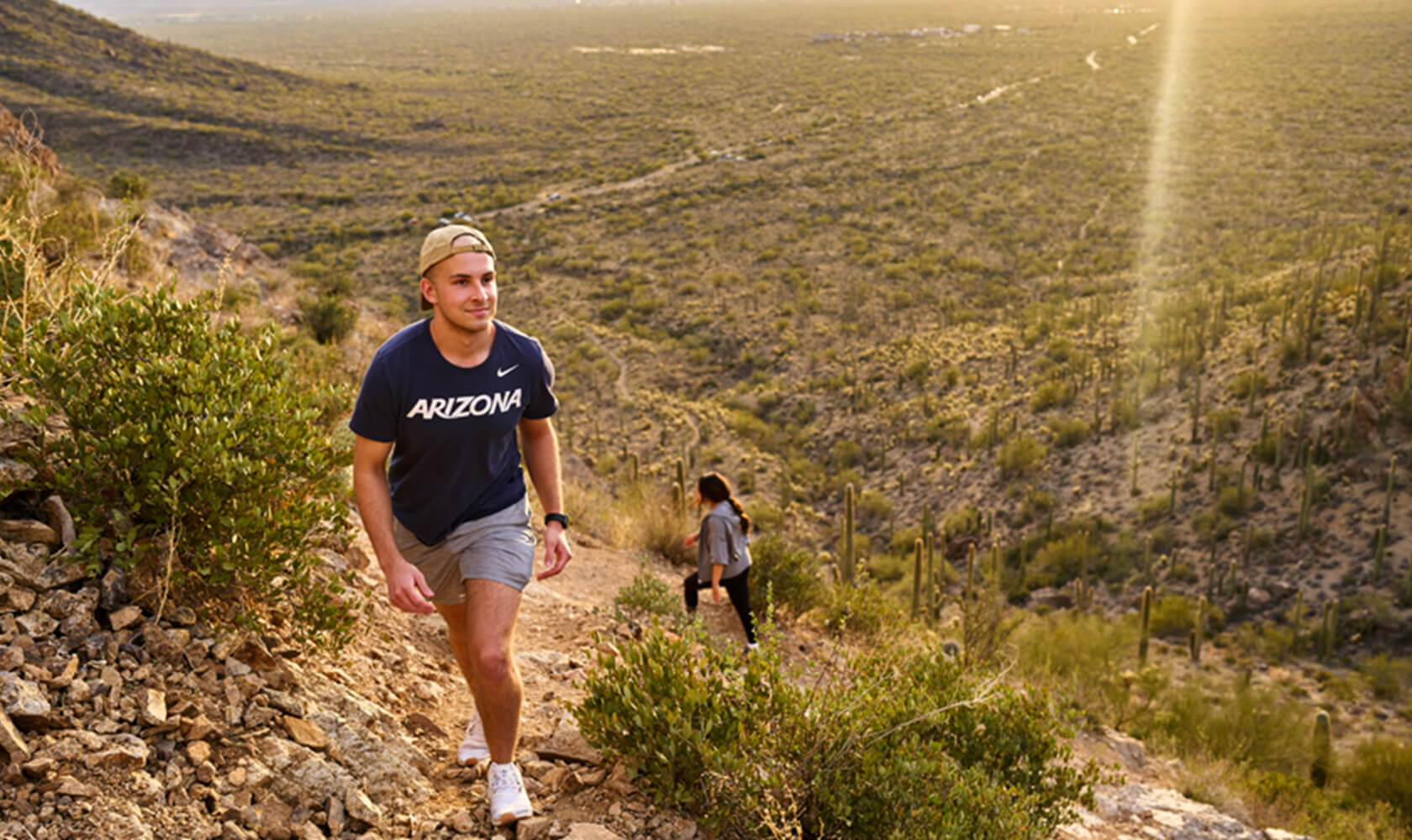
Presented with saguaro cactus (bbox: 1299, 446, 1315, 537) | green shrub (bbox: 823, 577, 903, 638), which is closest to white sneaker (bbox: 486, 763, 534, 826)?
green shrub (bbox: 823, 577, 903, 638)

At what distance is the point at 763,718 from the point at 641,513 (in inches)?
220

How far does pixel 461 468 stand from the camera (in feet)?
10.1

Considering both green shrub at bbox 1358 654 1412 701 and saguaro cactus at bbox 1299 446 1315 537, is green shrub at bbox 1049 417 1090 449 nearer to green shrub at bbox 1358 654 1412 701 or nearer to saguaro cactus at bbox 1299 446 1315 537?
saguaro cactus at bbox 1299 446 1315 537

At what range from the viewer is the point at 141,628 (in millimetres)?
3119

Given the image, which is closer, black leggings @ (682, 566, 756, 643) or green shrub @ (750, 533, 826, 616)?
black leggings @ (682, 566, 756, 643)

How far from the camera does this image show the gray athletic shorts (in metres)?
3.07

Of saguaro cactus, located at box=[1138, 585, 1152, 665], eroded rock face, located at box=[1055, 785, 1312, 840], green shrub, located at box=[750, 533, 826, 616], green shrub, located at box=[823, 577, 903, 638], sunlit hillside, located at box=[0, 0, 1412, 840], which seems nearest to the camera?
eroded rock face, located at box=[1055, 785, 1312, 840]

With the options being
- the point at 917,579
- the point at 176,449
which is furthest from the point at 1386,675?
the point at 176,449

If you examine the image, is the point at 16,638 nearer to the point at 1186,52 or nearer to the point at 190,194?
the point at 190,194

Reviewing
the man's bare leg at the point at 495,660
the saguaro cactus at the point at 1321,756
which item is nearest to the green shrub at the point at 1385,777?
the saguaro cactus at the point at 1321,756

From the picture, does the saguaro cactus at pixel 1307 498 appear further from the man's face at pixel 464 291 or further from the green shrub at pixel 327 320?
the man's face at pixel 464 291

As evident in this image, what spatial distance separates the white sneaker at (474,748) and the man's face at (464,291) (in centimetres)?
139

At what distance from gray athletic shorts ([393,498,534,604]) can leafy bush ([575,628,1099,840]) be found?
524mm

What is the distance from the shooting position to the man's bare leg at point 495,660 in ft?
9.78
